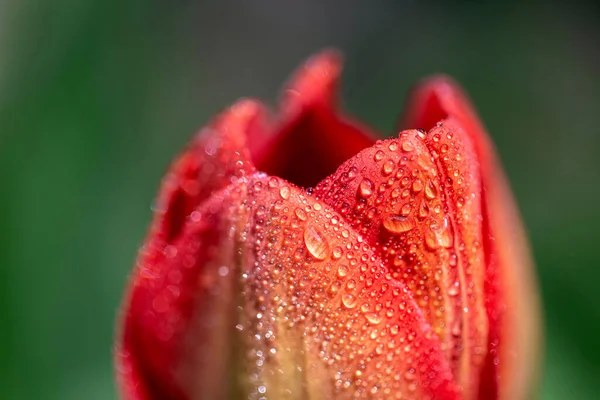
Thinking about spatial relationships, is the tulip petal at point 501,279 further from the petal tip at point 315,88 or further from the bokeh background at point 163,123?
the bokeh background at point 163,123

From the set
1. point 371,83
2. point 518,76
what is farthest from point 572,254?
point 371,83

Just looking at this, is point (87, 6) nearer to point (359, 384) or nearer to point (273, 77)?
point (273, 77)

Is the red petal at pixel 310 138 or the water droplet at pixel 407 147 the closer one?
the water droplet at pixel 407 147

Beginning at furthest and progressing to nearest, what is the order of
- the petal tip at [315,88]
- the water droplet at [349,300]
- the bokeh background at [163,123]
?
the bokeh background at [163,123]
the petal tip at [315,88]
the water droplet at [349,300]

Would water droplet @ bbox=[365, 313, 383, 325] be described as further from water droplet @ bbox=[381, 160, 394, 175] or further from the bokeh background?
A: the bokeh background

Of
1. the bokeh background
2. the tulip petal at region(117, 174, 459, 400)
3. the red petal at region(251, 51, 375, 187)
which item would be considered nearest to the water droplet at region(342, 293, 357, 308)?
the tulip petal at region(117, 174, 459, 400)

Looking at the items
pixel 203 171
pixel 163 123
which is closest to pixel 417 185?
pixel 203 171

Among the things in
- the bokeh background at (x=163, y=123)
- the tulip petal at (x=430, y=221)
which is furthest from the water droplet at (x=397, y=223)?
the bokeh background at (x=163, y=123)
